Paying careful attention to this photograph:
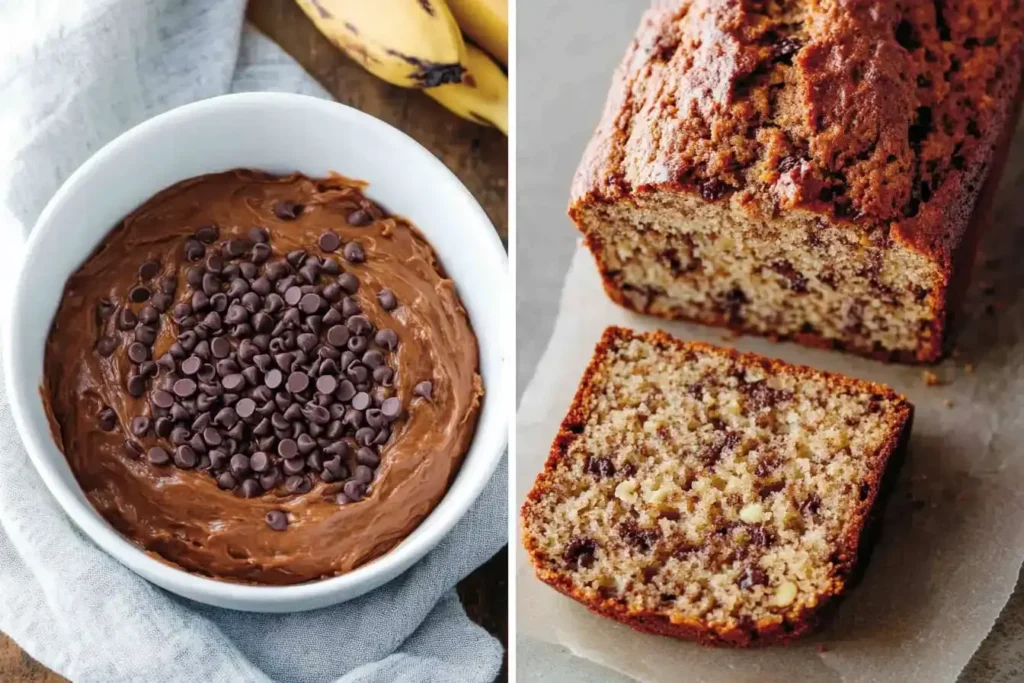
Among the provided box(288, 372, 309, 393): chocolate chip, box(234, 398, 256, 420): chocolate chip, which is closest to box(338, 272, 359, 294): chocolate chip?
box(288, 372, 309, 393): chocolate chip

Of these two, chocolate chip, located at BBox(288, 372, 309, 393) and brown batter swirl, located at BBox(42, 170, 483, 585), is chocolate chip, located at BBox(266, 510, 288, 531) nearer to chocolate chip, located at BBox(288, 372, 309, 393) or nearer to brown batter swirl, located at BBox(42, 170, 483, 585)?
brown batter swirl, located at BBox(42, 170, 483, 585)

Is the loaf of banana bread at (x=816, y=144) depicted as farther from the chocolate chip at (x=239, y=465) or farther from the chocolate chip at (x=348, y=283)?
the chocolate chip at (x=239, y=465)

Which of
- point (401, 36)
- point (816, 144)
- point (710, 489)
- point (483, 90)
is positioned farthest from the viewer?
point (483, 90)

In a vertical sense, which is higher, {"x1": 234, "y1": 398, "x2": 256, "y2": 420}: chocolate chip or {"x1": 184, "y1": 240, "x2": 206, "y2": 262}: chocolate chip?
{"x1": 184, "y1": 240, "x2": 206, "y2": 262}: chocolate chip

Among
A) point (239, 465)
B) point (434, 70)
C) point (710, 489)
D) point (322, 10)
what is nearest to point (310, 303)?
point (239, 465)

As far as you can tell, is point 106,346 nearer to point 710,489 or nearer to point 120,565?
point 120,565

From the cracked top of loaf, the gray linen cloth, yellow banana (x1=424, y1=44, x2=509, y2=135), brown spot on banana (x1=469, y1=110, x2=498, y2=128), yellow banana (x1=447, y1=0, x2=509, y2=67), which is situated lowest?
the gray linen cloth
